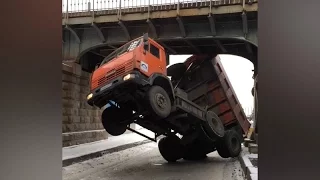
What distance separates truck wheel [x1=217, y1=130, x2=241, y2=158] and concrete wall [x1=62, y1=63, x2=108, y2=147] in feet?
21.7

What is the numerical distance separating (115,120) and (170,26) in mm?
6508

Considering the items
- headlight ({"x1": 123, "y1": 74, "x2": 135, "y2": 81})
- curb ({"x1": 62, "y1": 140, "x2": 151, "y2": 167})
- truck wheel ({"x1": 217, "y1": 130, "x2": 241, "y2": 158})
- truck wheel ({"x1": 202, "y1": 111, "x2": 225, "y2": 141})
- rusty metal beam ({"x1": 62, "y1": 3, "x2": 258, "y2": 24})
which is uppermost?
rusty metal beam ({"x1": 62, "y1": 3, "x2": 258, "y2": 24})

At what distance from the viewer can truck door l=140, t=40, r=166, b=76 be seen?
33.0ft

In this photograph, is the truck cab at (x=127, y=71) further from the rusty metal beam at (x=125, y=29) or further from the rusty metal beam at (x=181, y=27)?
the rusty metal beam at (x=125, y=29)

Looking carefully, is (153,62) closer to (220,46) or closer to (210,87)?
(210,87)

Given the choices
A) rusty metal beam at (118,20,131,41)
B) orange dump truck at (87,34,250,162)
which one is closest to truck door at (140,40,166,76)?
orange dump truck at (87,34,250,162)

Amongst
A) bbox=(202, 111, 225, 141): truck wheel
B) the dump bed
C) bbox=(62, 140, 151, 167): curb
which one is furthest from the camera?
the dump bed

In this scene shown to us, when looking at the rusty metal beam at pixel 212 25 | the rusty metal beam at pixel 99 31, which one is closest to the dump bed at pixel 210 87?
the rusty metal beam at pixel 212 25

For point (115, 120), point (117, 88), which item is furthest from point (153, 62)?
point (115, 120)

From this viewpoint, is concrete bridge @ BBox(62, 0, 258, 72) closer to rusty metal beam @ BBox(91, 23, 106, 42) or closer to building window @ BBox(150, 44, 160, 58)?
rusty metal beam @ BBox(91, 23, 106, 42)
